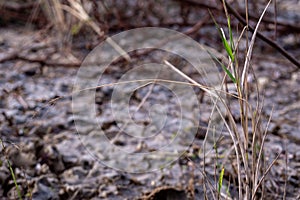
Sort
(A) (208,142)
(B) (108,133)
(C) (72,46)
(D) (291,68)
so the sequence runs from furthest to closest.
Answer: (C) (72,46) → (D) (291,68) → (B) (108,133) → (A) (208,142)

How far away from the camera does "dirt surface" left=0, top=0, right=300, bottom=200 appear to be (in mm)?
1593

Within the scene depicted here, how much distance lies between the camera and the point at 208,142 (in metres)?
1.86

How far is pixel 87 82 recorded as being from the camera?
2.62 meters

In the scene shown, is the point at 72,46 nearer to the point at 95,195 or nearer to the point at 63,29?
the point at 63,29

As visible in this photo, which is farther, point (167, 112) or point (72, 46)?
point (72, 46)

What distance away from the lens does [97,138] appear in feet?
6.70

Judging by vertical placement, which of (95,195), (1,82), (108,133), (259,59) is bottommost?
(95,195)

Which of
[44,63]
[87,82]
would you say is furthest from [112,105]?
[44,63]

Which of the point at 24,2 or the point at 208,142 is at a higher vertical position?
the point at 24,2

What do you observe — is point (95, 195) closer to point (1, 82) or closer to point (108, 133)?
point (108, 133)

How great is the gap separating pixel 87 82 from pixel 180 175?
109 cm

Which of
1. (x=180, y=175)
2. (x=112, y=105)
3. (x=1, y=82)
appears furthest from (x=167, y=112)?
(x=1, y=82)

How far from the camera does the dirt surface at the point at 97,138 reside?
1.59 m

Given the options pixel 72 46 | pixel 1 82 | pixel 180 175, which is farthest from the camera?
pixel 72 46
